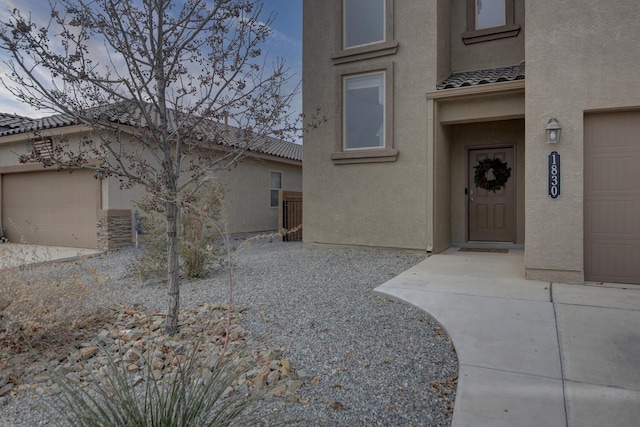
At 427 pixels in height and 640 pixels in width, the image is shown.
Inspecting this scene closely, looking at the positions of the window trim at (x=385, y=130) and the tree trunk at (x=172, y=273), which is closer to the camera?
the tree trunk at (x=172, y=273)

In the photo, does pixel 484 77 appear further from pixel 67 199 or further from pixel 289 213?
pixel 67 199

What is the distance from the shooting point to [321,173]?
9477 millimetres

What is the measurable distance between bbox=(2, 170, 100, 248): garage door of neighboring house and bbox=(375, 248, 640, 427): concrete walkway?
929cm

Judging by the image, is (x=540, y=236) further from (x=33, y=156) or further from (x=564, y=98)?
(x=33, y=156)

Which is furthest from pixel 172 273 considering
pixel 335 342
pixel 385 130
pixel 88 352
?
pixel 385 130

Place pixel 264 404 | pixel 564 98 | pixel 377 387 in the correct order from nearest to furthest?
pixel 264 404 < pixel 377 387 < pixel 564 98

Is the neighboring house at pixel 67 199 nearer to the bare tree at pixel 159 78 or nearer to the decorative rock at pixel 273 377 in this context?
the bare tree at pixel 159 78

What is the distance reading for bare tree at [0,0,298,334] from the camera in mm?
3549

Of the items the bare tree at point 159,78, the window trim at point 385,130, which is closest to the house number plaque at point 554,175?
the window trim at point 385,130

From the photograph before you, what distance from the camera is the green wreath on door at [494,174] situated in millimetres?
9375

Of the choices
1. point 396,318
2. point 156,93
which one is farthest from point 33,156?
point 396,318

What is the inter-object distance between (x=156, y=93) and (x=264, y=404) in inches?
115

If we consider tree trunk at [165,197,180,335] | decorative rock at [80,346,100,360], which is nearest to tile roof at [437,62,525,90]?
tree trunk at [165,197,180,335]

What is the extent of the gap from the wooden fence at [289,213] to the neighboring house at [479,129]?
246 centimetres
